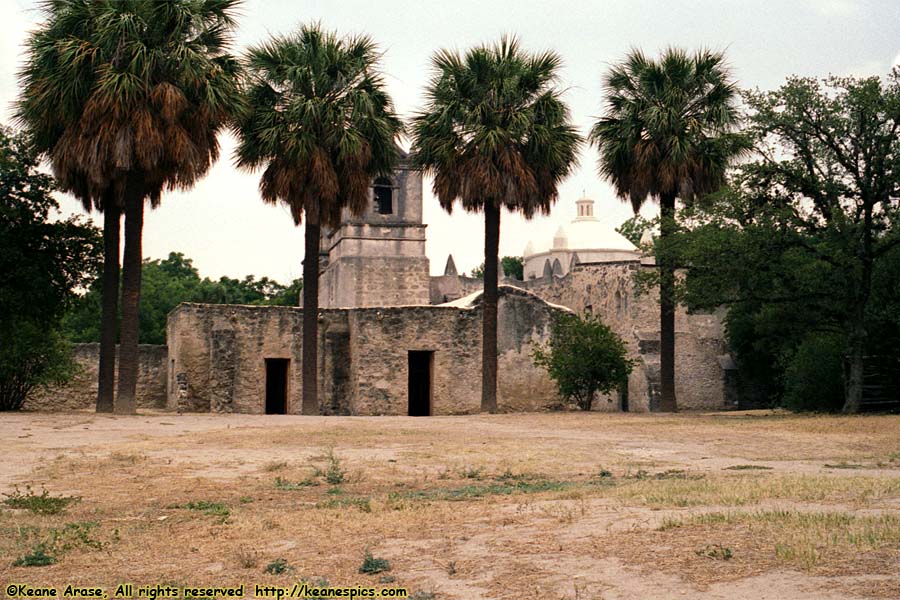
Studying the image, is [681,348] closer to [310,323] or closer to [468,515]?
[310,323]

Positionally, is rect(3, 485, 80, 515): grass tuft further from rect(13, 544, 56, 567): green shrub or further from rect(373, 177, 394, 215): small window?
rect(373, 177, 394, 215): small window

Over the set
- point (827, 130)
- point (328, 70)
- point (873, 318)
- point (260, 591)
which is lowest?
point (260, 591)

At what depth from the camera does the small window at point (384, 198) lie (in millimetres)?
47912

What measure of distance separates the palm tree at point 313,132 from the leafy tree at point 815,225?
737 cm

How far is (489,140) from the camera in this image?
23906mm

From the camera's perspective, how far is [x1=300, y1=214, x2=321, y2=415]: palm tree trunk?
78.4 ft

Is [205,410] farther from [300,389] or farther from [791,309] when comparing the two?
[791,309]

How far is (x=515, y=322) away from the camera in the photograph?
28.8m

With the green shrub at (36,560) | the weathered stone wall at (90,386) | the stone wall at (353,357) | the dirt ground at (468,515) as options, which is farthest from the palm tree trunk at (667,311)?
the green shrub at (36,560)

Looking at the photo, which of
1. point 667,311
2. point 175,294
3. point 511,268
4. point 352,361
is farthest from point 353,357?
Answer: point 511,268

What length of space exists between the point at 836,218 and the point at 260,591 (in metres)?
18.0

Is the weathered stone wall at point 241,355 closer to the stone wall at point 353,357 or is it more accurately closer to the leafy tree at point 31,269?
the stone wall at point 353,357

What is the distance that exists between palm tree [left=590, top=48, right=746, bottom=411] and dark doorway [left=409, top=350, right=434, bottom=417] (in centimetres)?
745

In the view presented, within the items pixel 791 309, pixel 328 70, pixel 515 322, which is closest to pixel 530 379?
pixel 515 322
